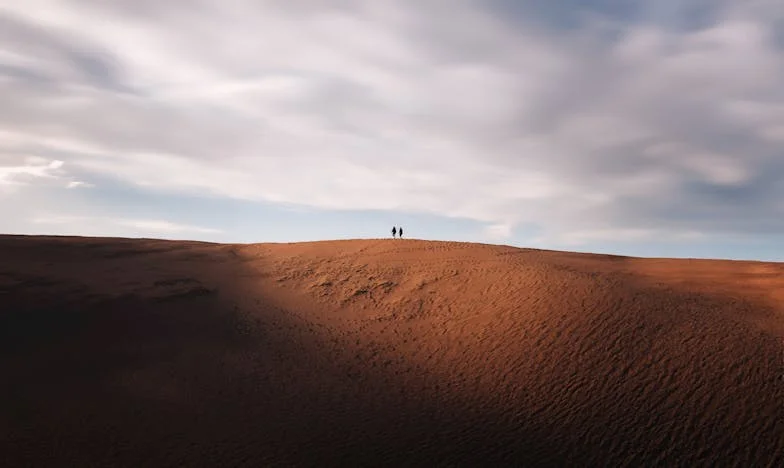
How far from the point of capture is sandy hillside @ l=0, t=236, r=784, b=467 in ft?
53.2

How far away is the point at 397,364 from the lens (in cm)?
2144

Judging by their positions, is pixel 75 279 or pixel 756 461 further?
pixel 75 279

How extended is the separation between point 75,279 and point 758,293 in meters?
30.8

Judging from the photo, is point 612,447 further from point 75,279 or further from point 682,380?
point 75,279

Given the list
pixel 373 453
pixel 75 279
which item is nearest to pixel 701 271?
pixel 373 453

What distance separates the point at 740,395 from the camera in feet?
58.3

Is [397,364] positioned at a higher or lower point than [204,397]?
higher

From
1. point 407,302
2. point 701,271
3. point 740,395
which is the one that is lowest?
point 740,395

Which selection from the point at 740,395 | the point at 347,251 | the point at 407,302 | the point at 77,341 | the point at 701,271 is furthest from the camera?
the point at 347,251

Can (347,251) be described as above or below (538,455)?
above

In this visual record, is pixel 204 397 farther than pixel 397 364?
No

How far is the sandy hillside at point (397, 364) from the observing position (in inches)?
638

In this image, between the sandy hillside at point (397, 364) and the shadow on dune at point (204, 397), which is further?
the sandy hillside at point (397, 364)

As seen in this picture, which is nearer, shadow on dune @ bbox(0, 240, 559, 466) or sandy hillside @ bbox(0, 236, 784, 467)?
shadow on dune @ bbox(0, 240, 559, 466)
